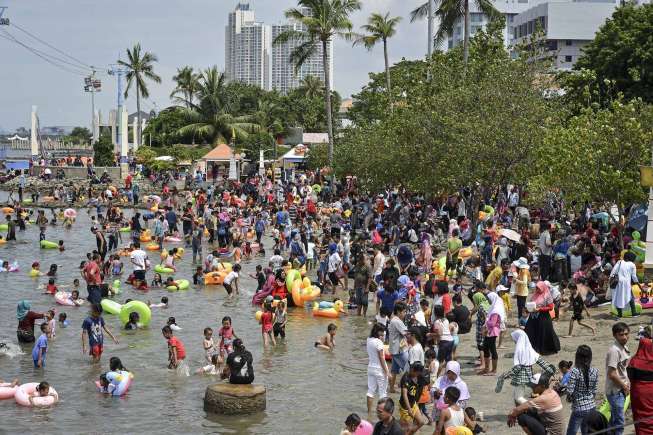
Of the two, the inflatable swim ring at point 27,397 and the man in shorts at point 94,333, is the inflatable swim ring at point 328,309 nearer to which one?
the man in shorts at point 94,333

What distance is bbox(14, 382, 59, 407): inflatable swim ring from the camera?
14.7 metres

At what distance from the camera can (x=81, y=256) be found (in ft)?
112

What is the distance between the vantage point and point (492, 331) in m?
14.8

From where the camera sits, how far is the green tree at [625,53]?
132 feet

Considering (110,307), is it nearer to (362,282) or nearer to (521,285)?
(362,282)

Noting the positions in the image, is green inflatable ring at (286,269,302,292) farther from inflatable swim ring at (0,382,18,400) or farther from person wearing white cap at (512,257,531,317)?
inflatable swim ring at (0,382,18,400)

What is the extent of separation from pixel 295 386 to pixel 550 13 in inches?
3316

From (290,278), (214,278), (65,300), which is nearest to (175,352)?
(290,278)

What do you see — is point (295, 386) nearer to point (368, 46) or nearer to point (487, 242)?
point (487, 242)

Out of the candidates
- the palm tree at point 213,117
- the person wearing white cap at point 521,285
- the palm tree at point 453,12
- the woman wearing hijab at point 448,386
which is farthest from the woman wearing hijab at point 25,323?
the palm tree at point 213,117

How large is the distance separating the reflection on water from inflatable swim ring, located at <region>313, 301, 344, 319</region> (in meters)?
0.25

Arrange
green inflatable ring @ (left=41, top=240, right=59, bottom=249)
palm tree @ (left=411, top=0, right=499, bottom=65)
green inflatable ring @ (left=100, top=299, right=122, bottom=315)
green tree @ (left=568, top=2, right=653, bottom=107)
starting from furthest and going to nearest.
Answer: palm tree @ (left=411, top=0, right=499, bottom=65) < green tree @ (left=568, top=2, right=653, bottom=107) < green inflatable ring @ (left=41, top=240, right=59, bottom=249) < green inflatable ring @ (left=100, top=299, right=122, bottom=315)

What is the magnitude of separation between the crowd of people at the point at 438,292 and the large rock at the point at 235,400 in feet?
0.87

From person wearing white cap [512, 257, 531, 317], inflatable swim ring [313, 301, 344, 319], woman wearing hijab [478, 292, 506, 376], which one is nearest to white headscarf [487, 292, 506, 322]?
woman wearing hijab [478, 292, 506, 376]
